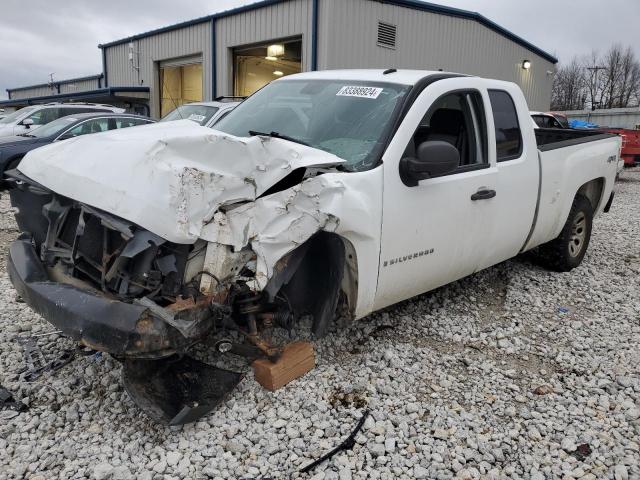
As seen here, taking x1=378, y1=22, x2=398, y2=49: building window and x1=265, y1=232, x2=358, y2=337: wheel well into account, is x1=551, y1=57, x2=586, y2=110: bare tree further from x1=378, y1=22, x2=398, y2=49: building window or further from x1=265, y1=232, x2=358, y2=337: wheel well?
x1=265, y1=232, x2=358, y2=337: wheel well

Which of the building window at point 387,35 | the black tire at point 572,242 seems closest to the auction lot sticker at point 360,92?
the black tire at point 572,242

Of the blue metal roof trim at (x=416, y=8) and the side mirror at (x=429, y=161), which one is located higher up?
the blue metal roof trim at (x=416, y=8)

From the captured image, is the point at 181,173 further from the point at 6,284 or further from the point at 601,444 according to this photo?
the point at 6,284

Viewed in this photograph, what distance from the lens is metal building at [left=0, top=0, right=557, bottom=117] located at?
15.0 meters

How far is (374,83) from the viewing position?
12.4ft

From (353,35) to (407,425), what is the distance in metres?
14.0

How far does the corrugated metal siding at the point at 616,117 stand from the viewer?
85.5ft

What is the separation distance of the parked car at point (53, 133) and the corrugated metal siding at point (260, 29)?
598 centimetres

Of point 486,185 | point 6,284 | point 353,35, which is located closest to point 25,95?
point 353,35

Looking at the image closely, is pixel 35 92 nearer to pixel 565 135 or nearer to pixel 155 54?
pixel 155 54

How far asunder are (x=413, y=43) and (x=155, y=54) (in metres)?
10.6

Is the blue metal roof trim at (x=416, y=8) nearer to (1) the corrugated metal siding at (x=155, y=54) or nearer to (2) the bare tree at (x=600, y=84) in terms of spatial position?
(1) the corrugated metal siding at (x=155, y=54)

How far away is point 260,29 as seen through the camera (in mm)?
16469

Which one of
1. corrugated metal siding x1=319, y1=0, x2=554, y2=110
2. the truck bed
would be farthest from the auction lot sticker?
corrugated metal siding x1=319, y1=0, x2=554, y2=110
